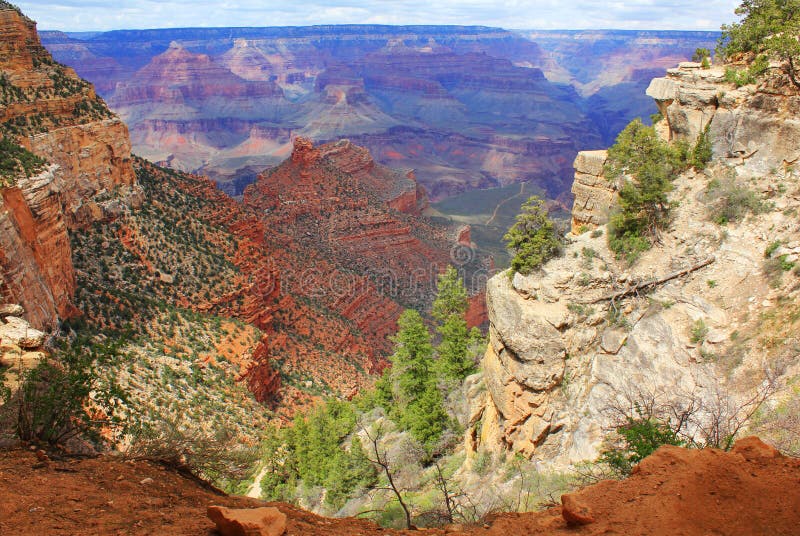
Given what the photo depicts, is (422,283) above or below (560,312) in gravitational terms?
below

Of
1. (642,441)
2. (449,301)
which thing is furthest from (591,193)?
(449,301)

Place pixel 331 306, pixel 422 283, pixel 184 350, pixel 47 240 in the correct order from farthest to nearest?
pixel 422 283
pixel 331 306
pixel 184 350
pixel 47 240

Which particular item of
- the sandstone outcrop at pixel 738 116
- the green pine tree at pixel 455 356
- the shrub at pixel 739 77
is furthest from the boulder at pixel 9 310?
the shrub at pixel 739 77

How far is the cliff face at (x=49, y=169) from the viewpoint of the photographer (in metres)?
18.3

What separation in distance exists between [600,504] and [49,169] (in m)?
23.8

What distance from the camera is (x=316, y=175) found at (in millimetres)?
60562

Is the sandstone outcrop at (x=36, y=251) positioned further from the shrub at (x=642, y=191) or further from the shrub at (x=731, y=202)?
the shrub at (x=731, y=202)

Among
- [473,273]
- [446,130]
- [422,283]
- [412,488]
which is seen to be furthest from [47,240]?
[446,130]

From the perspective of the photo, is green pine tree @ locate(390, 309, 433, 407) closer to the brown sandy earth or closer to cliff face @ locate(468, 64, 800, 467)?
cliff face @ locate(468, 64, 800, 467)

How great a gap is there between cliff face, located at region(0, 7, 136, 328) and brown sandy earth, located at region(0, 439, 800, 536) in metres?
12.5

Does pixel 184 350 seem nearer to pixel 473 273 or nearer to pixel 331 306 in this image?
pixel 331 306

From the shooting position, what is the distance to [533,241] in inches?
577

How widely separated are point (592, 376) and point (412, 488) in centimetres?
642

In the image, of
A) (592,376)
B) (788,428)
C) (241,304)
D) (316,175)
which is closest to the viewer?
(788,428)
